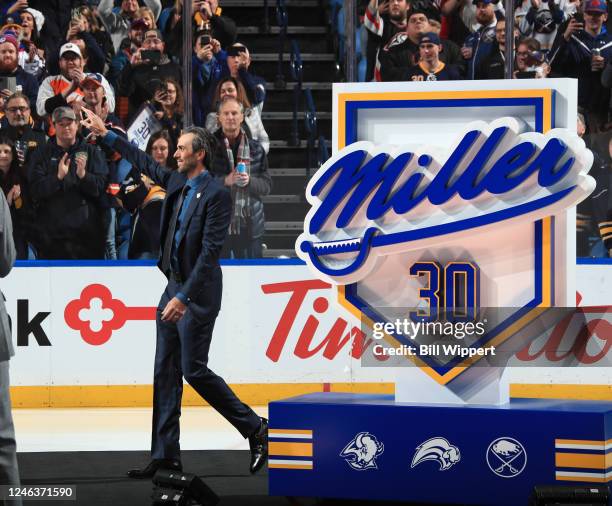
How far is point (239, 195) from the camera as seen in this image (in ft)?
35.1

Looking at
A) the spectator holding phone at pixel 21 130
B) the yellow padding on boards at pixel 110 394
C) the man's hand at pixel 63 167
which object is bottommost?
the yellow padding on boards at pixel 110 394

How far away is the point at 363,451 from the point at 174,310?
1239 millimetres

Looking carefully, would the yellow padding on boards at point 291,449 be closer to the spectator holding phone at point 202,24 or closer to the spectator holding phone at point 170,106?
the spectator holding phone at point 170,106

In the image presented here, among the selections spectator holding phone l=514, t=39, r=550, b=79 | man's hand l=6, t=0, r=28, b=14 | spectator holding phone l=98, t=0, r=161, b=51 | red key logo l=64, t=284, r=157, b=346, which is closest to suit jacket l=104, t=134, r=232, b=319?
red key logo l=64, t=284, r=157, b=346

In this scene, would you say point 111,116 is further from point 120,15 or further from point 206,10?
point 206,10

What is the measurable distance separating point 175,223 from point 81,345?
3.56 m

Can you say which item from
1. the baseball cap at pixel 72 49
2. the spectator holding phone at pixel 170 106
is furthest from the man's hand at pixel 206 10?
the baseball cap at pixel 72 49

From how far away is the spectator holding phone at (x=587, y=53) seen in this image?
10930mm

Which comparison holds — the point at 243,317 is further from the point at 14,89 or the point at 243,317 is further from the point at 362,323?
the point at 362,323

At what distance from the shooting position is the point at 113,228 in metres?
10.7

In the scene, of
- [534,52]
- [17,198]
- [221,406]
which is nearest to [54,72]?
[17,198]

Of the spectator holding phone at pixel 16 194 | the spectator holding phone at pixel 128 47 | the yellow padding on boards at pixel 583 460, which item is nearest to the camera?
the yellow padding on boards at pixel 583 460

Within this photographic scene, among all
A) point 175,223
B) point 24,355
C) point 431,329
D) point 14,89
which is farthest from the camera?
point 14,89

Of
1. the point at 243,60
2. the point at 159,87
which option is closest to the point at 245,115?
the point at 243,60
